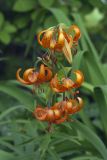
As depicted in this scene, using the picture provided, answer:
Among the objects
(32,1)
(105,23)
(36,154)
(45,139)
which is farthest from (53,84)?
(105,23)

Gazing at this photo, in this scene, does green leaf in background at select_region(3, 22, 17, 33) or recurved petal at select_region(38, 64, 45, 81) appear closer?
recurved petal at select_region(38, 64, 45, 81)

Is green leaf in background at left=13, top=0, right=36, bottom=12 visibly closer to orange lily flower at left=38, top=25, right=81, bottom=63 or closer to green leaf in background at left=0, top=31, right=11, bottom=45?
green leaf in background at left=0, top=31, right=11, bottom=45

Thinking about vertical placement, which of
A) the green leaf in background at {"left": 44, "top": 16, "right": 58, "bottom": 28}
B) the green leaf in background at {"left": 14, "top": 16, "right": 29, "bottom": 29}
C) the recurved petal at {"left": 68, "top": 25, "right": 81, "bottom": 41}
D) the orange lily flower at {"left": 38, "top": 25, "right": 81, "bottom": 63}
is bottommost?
the orange lily flower at {"left": 38, "top": 25, "right": 81, "bottom": 63}

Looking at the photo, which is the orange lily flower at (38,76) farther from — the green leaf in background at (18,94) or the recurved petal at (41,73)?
the green leaf in background at (18,94)

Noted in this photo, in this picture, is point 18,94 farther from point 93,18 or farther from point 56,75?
point 93,18

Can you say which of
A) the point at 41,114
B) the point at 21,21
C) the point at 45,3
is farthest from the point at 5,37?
the point at 41,114

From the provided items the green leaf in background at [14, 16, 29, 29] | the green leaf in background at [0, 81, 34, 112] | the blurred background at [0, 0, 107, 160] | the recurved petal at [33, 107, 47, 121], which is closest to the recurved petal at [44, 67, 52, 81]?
the recurved petal at [33, 107, 47, 121]

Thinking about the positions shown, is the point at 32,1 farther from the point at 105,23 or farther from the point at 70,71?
the point at 70,71
